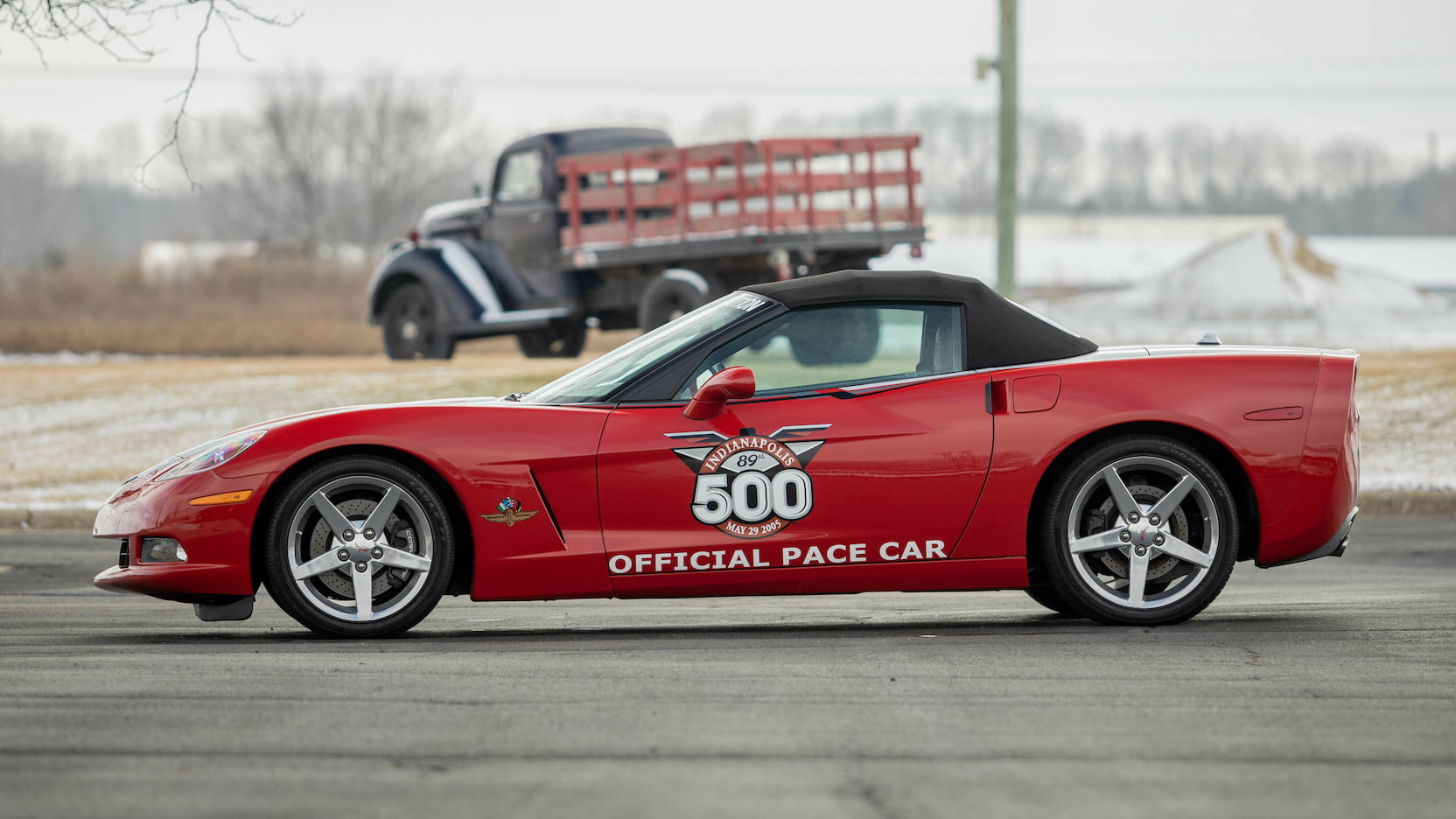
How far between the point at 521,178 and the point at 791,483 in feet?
47.8

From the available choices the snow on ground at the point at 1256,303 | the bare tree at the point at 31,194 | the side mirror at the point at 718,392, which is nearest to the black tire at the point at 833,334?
the side mirror at the point at 718,392

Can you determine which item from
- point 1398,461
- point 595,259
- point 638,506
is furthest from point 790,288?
point 595,259

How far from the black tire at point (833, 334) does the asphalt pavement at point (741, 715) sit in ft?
3.61

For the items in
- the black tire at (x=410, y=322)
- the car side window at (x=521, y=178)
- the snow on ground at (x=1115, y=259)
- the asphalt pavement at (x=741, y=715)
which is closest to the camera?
the asphalt pavement at (x=741, y=715)

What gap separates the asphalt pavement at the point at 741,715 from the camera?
3.74m

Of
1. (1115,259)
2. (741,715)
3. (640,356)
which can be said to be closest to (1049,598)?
(640,356)

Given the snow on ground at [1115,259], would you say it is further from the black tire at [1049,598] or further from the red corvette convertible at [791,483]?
the red corvette convertible at [791,483]

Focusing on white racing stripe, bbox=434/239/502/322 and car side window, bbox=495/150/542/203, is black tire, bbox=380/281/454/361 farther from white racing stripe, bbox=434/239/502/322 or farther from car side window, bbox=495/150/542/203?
car side window, bbox=495/150/542/203

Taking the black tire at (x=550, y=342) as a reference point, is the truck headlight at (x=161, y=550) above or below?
above

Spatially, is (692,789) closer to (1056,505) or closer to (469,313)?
(1056,505)

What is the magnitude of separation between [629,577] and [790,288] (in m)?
1.32

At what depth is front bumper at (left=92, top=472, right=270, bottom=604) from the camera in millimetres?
5918

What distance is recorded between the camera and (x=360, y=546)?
5914 millimetres

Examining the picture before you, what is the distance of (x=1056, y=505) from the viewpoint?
6047 mm
